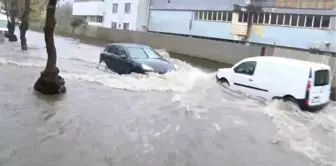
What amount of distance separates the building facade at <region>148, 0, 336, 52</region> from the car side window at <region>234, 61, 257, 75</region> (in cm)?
1868

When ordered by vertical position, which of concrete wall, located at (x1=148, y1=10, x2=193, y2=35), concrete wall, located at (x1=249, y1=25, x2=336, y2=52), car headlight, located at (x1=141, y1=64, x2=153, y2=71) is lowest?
car headlight, located at (x1=141, y1=64, x2=153, y2=71)

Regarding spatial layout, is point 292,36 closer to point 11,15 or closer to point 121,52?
point 121,52

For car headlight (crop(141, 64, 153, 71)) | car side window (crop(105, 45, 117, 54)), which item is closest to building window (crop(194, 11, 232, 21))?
car side window (crop(105, 45, 117, 54))

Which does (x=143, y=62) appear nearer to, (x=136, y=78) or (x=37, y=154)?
(x=136, y=78)

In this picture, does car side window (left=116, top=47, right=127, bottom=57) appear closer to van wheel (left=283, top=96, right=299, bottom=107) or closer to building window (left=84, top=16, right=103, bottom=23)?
van wheel (left=283, top=96, right=299, bottom=107)

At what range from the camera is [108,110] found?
9.52 meters

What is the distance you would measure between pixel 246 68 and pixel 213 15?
28.8 m

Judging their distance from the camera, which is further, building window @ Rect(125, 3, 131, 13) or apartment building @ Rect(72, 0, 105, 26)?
apartment building @ Rect(72, 0, 105, 26)

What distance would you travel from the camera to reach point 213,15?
41.2 meters

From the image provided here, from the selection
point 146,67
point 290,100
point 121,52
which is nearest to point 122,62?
point 121,52

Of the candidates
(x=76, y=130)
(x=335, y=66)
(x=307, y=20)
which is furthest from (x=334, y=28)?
(x=76, y=130)

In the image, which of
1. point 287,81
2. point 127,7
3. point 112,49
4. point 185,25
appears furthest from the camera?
point 127,7

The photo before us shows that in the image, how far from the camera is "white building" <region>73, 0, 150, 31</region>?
169 ft

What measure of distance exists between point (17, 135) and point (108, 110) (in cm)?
302
